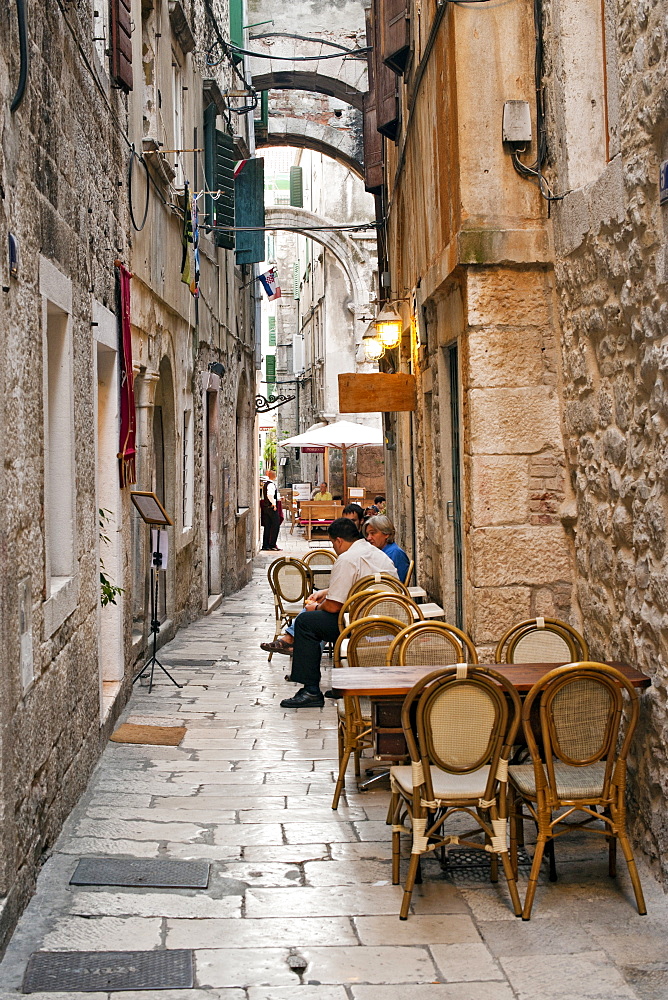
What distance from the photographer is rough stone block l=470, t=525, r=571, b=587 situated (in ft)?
19.7

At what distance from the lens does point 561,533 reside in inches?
236

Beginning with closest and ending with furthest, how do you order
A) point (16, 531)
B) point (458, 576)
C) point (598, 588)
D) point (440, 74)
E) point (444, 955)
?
point (444, 955) < point (16, 531) < point (598, 588) < point (440, 74) < point (458, 576)

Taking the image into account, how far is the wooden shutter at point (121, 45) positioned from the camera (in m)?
7.08

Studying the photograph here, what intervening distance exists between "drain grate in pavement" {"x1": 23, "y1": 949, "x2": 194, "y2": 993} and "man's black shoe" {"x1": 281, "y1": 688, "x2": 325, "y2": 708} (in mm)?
4106

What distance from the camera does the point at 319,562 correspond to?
11250mm

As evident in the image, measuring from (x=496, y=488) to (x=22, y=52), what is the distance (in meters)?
3.26

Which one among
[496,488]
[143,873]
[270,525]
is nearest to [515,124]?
[496,488]

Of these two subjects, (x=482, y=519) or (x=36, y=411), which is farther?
(x=482, y=519)

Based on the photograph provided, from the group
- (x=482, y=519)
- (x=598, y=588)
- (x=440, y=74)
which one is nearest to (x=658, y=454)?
(x=598, y=588)

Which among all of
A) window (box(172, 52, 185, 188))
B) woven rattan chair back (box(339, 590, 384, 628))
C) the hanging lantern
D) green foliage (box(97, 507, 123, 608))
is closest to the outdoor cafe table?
woven rattan chair back (box(339, 590, 384, 628))

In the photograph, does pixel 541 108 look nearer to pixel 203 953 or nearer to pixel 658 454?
pixel 658 454

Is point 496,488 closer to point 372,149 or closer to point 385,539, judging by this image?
point 385,539

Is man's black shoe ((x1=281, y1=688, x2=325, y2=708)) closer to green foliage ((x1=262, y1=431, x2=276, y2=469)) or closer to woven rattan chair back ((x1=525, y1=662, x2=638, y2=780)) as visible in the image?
woven rattan chair back ((x1=525, y1=662, x2=638, y2=780))

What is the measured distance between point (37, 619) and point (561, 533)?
2.87 m
